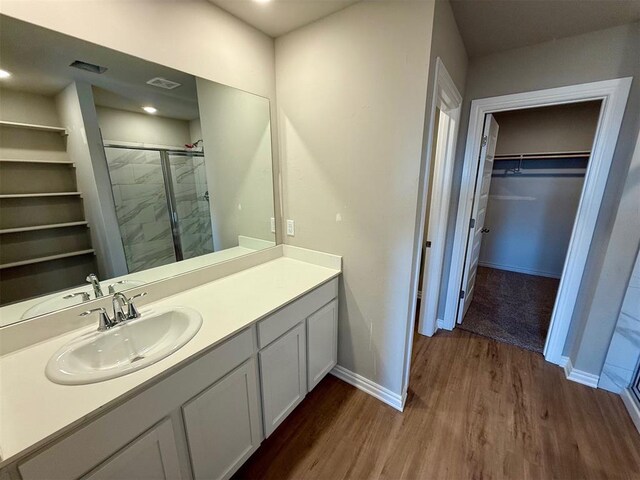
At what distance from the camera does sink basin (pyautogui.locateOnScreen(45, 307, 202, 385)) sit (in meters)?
0.85

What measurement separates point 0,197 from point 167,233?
0.61 metres

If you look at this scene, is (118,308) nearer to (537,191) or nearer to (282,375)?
(282,375)

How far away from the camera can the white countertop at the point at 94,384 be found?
0.69 meters

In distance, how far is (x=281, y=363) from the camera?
140 centimetres

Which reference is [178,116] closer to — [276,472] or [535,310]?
[276,472]

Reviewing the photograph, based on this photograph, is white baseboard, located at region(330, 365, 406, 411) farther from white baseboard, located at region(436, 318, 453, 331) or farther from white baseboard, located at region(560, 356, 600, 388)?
white baseboard, located at region(560, 356, 600, 388)

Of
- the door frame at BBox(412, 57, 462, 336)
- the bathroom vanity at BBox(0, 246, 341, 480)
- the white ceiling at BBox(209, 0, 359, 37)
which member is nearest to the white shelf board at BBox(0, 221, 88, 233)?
the bathroom vanity at BBox(0, 246, 341, 480)

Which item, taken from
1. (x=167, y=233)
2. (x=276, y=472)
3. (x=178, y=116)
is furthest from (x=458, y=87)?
(x=276, y=472)

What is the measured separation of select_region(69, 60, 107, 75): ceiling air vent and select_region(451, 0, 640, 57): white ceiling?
1.82 metres

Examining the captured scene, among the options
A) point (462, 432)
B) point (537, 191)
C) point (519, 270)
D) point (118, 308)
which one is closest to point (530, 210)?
point (537, 191)

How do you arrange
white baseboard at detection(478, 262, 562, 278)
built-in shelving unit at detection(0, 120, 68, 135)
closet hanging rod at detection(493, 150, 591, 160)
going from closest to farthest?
built-in shelving unit at detection(0, 120, 68, 135) → closet hanging rod at detection(493, 150, 591, 160) → white baseboard at detection(478, 262, 562, 278)

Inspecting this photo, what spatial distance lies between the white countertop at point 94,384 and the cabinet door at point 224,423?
0.69 feet

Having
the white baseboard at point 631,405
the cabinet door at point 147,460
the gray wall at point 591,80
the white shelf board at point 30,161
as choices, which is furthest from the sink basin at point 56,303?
the white baseboard at point 631,405

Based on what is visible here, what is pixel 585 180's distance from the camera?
1.83m
